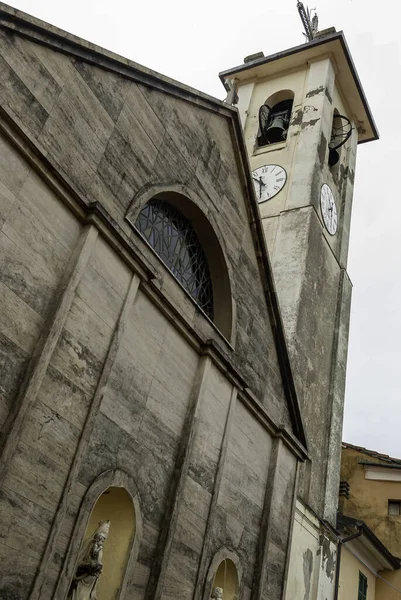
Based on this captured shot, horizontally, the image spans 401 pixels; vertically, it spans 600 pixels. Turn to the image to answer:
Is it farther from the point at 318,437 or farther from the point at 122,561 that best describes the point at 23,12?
the point at 318,437

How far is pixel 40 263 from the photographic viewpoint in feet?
22.6

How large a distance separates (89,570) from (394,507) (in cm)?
1502

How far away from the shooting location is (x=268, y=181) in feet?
62.0

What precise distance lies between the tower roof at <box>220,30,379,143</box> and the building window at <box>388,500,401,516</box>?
1290cm

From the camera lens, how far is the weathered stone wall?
647 cm

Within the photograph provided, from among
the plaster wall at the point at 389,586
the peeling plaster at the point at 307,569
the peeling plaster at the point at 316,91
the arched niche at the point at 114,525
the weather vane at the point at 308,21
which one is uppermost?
the weather vane at the point at 308,21

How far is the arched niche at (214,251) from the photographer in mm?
10305

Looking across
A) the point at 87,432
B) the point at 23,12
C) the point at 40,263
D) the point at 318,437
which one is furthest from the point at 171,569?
the point at 318,437

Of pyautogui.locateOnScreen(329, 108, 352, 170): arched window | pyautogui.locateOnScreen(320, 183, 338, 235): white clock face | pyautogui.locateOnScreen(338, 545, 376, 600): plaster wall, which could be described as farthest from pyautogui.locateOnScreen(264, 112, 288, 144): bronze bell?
pyautogui.locateOnScreen(338, 545, 376, 600): plaster wall

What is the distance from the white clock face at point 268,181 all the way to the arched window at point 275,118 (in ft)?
5.28

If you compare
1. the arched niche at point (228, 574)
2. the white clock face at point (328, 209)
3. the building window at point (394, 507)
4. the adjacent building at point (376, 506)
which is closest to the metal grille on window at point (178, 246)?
the arched niche at point (228, 574)

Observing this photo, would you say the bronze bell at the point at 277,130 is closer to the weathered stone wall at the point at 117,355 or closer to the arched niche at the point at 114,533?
the weathered stone wall at the point at 117,355

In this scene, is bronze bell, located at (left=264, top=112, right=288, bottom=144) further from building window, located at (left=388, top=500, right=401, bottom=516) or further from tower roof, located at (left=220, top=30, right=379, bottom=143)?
building window, located at (left=388, top=500, right=401, bottom=516)

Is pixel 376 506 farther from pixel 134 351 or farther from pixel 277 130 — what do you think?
pixel 134 351
